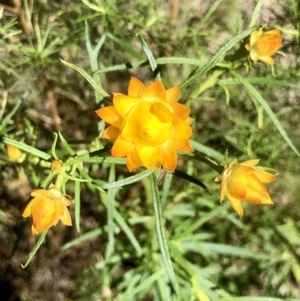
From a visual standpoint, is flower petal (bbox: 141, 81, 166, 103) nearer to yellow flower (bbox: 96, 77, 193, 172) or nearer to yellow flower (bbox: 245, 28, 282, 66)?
yellow flower (bbox: 96, 77, 193, 172)

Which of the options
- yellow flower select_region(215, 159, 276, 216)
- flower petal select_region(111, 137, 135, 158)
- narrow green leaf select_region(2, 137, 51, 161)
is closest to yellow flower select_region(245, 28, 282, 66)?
yellow flower select_region(215, 159, 276, 216)

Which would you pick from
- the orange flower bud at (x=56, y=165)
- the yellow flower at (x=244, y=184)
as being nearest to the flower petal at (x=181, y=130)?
the yellow flower at (x=244, y=184)

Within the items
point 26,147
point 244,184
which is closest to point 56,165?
point 26,147

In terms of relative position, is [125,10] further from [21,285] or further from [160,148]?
[21,285]

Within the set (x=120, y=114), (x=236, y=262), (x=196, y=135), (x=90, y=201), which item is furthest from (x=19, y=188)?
(x=120, y=114)

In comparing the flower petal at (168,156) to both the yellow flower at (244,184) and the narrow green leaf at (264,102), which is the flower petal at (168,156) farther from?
the narrow green leaf at (264,102)

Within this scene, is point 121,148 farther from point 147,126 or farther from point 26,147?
point 26,147
